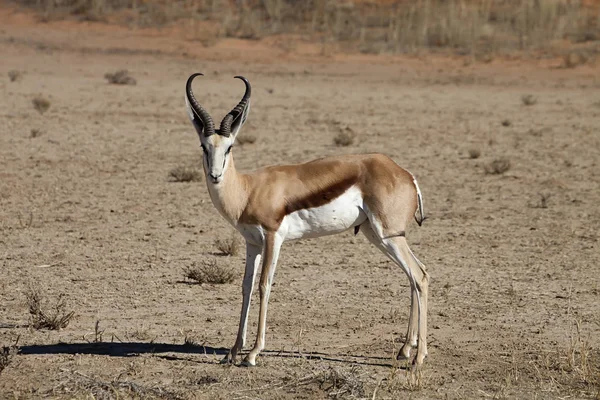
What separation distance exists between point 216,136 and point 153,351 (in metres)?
1.68

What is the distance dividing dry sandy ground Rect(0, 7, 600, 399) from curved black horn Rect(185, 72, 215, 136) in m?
1.63

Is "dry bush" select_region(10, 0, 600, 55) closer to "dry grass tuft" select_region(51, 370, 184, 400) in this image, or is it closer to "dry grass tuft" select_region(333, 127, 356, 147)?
"dry grass tuft" select_region(333, 127, 356, 147)

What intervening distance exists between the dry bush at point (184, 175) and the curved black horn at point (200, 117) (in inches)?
300

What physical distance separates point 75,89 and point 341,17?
660 inches

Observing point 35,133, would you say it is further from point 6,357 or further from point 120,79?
point 6,357

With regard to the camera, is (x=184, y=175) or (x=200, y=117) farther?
(x=184, y=175)

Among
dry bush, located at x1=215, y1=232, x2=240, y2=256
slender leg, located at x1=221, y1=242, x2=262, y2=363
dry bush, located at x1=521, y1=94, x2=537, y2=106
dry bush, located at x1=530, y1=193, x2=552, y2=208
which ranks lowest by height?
dry bush, located at x1=521, y1=94, x2=537, y2=106

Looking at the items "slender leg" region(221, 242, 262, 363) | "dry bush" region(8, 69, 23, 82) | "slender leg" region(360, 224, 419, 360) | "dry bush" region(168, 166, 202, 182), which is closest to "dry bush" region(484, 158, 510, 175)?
"dry bush" region(168, 166, 202, 182)

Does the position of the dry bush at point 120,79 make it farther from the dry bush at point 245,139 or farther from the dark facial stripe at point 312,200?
the dark facial stripe at point 312,200

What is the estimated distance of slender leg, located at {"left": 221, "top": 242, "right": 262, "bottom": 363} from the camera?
280 inches

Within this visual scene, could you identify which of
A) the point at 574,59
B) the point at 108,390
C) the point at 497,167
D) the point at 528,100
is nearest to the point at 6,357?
the point at 108,390

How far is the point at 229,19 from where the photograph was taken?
38.7 metres

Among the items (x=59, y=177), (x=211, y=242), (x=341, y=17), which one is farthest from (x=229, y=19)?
(x=211, y=242)

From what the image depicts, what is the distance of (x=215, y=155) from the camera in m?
6.80
